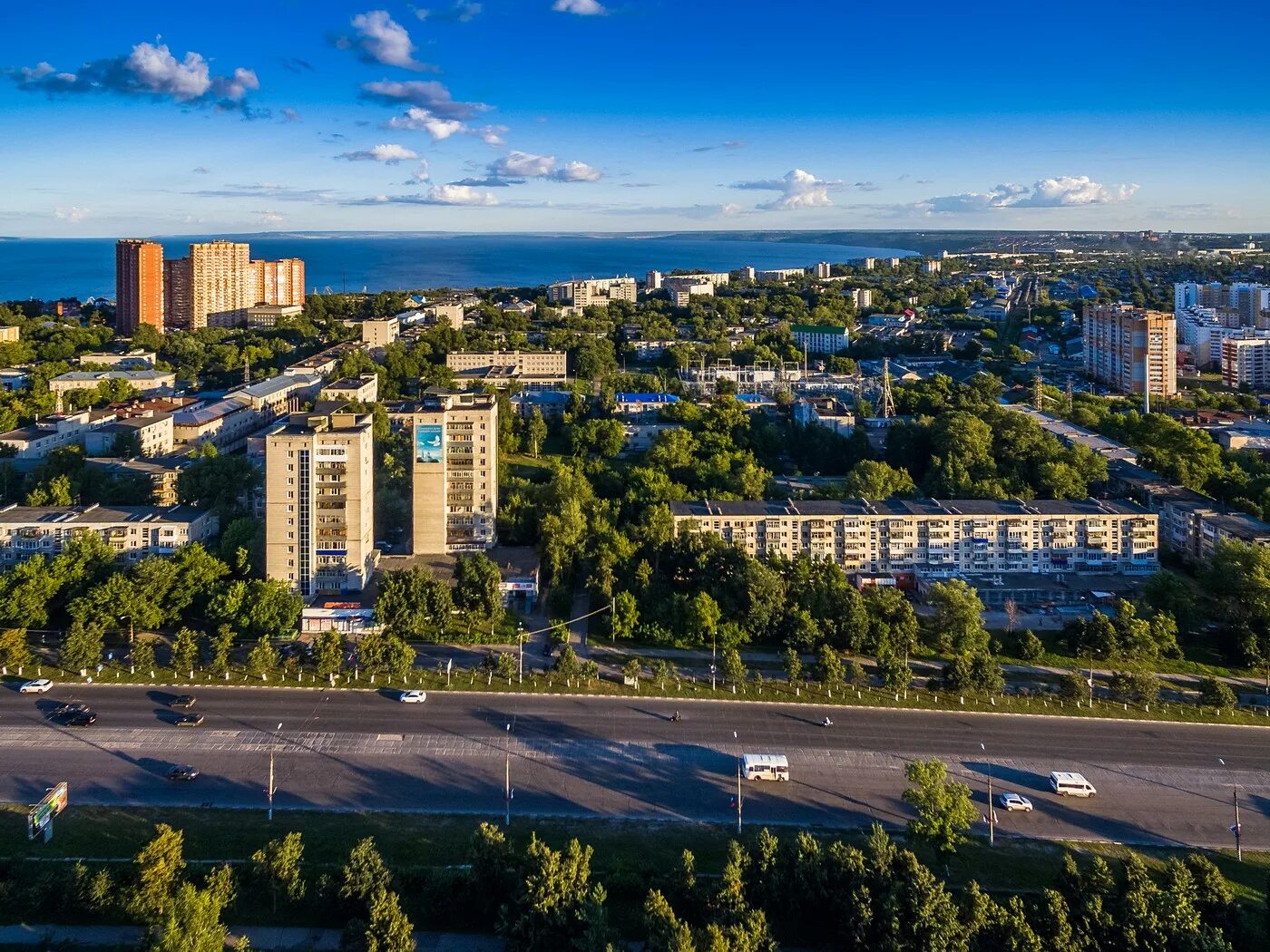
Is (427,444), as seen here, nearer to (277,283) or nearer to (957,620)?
(957,620)

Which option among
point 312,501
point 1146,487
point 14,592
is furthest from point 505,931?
point 1146,487

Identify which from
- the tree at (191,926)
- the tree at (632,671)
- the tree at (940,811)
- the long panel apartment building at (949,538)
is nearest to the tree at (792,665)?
the tree at (632,671)

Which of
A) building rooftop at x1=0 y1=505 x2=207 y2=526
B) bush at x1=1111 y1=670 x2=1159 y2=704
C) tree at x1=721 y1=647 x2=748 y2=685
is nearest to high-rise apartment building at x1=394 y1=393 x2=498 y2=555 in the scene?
building rooftop at x1=0 y1=505 x2=207 y2=526

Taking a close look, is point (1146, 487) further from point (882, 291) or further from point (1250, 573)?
point (882, 291)

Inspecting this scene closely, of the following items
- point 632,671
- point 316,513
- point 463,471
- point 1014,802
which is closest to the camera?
point 1014,802

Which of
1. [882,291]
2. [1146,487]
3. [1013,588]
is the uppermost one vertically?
[882,291]

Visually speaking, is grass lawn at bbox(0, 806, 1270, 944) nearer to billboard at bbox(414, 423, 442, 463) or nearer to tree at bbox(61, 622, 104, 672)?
tree at bbox(61, 622, 104, 672)

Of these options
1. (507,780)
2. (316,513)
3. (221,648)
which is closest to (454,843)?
(507,780)
